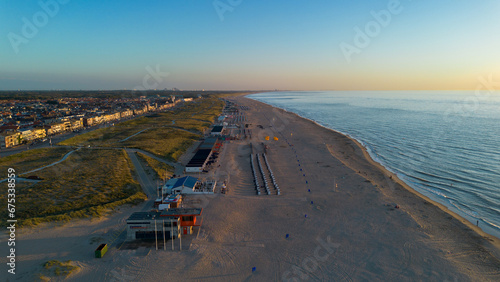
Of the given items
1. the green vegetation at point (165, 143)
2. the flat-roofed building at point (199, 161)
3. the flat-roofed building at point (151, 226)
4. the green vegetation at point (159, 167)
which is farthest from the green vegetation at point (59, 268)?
the green vegetation at point (165, 143)

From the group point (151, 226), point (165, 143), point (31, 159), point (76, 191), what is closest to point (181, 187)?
point (151, 226)

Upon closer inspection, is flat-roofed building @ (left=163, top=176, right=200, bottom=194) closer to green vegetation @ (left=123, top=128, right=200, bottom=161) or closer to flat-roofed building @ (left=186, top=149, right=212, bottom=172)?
flat-roofed building @ (left=186, top=149, right=212, bottom=172)

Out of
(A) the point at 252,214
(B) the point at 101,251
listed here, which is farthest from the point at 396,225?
(B) the point at 101,251

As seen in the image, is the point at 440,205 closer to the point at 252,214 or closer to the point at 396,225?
the point at 396,225

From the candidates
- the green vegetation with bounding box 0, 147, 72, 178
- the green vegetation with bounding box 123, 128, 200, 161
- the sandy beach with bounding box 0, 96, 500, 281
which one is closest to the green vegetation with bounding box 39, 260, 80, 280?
the sandy beach with bounding box 0, 96, 500, 281

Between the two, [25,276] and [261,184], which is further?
[261,184]

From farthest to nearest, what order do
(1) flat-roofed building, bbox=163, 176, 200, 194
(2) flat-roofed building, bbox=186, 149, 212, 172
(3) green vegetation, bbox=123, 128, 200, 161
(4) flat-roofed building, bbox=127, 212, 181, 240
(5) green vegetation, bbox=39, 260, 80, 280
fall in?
1. (3) green vegetation, bbox=123, 128, 200, 161
2. (2) flat-roofed building, bbox=186, 149, 212, 172
3. (1) flat-roofed building, bbox=163, 176, 200, 194
4. (4) flat-roofed building, bbox=127, 212, 181, 240
5. (5) green vegetation, bbox=39, 260, 80, 280
